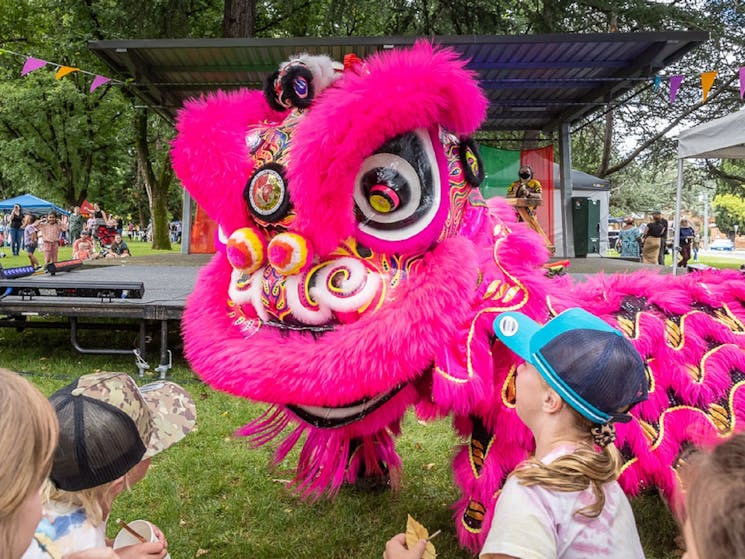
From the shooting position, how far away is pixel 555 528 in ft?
3.98

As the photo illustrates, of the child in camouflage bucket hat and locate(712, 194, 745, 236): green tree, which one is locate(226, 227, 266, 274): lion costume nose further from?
locate(712, 194, 745, 236): green tree

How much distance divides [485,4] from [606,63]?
8.05 ft

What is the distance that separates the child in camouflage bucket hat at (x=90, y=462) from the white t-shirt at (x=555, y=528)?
0.79 m

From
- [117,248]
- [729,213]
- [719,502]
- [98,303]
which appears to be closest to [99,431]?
[719,502]

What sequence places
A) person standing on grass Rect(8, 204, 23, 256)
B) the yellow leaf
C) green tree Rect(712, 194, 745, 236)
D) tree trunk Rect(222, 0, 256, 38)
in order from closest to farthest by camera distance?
1. the yellow leaf
2. tree trunk Rect(222, 0, 256, 38)
3. person standing on grass Rect(8, 204, 23, 256)
4. green tree Rect(712, 194, 745, 236)

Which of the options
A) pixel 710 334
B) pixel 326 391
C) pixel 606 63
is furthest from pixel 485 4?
pixel 326 391

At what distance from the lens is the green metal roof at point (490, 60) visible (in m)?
8.16

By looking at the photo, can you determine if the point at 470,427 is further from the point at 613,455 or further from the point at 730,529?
the point at 730,529

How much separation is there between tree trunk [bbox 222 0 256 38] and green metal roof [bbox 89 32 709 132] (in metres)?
0.87

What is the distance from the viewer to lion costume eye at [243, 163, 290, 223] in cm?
204

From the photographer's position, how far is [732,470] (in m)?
0.79

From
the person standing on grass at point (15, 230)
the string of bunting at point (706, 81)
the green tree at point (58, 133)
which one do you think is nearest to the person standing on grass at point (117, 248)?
the person standing on grass at point (15, 230)

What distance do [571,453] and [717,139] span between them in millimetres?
6936

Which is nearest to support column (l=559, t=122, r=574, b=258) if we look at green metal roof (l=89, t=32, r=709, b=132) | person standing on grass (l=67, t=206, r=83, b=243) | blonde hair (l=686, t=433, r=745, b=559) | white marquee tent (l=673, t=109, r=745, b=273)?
green metal roof (l=89, t=32, r=709, b=132)
